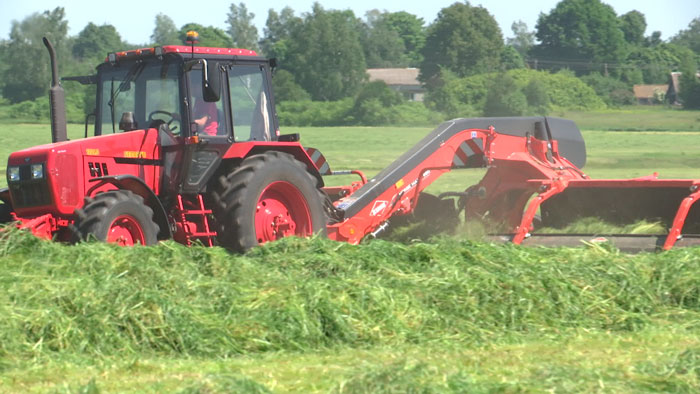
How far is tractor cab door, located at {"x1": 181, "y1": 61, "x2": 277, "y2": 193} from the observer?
30.0 ft

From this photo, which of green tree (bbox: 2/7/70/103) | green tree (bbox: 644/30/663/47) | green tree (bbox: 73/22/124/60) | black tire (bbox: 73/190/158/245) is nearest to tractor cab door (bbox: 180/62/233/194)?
black tire (bbox: 73/190/158/245)

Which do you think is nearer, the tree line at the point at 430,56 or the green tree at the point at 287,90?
the tree line at the point at 430,56

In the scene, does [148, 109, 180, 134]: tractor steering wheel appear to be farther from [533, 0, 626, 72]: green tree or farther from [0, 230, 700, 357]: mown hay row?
[533, 0, 626, 72]: green tree

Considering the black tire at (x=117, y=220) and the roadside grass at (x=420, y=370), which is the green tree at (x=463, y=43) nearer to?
the black tire at (x=117, y=220)

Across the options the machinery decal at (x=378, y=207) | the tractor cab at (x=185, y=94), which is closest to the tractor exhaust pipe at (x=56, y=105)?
the tractor cab at (x=185, y=94)

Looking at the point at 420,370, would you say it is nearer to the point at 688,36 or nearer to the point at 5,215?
the point at 5,215

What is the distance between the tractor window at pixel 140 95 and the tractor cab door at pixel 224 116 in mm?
206

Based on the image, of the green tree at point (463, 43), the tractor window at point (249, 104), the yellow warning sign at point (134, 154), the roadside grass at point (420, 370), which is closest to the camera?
the roadside grass at point (420, 370)

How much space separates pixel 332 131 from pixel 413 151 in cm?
3252

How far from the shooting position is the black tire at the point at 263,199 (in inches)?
350

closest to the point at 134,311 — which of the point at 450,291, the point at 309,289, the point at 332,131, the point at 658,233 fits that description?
the point at 309,289

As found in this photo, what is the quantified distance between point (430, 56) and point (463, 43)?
2.78m

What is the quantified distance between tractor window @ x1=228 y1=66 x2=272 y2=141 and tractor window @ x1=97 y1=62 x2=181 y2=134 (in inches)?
24.3

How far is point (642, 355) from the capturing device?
5.94m
